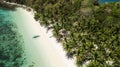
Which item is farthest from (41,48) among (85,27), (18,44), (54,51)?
(85,27)

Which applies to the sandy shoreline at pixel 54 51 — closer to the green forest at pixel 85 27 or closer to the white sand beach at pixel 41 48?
the white sand beach at pixel 41 48

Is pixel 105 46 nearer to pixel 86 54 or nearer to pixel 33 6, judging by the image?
pixel 86 54

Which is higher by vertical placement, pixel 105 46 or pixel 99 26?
pixel 99 26

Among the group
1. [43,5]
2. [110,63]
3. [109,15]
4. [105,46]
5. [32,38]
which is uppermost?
[43,5]

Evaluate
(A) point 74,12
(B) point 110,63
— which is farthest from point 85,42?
(A) point 74,12

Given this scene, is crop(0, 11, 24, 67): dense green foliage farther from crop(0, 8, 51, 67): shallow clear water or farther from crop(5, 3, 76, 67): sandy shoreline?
crop(5, 3, 76, 67): sandy shoreline

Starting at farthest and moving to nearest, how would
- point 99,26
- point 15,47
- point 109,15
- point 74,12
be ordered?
1. point 74,12
2. point 109,15
3. point 99,26
4. point 15,47

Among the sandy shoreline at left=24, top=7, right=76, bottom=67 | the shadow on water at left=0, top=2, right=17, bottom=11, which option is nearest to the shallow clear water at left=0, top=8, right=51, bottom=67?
the sandy shoreline at left=24, top=7, right=76, bottom=67
